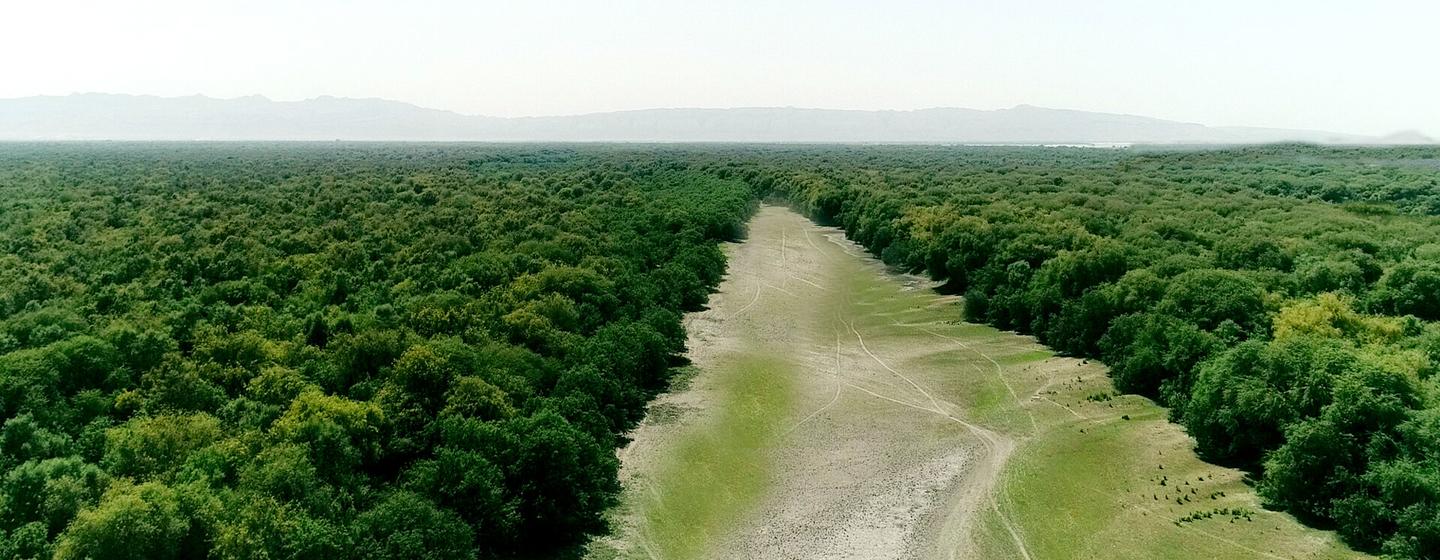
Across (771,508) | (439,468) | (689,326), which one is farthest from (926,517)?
(689,326)

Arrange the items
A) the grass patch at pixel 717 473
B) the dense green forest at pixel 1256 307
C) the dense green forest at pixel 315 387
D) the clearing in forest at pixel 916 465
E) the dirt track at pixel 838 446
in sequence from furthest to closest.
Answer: the grass patch at pixel 717 473 → the dirt track at pixel 838 446 → the clearing in forest at pixel 916 465 → the dense green forest at pixel 1256 307 → the dense green forest at pixel 315 387

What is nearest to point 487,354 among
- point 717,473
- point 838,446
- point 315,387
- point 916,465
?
point 315,387

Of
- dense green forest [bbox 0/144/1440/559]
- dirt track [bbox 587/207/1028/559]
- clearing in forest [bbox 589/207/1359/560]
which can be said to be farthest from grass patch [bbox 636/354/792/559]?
dense green forest [bbox 0/144/1440/559]

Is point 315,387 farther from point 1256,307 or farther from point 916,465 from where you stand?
point 1256,307

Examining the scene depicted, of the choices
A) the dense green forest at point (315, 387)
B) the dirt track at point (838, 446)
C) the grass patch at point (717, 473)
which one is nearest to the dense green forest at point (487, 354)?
the dense green forest at point (315, 387)

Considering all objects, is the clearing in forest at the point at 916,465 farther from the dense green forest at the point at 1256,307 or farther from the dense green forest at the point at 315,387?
the dense green forest at the point at 315,387

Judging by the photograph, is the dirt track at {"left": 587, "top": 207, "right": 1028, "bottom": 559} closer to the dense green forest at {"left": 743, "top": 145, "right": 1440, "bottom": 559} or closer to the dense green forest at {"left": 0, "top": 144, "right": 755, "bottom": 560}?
the dense green forest at {"left": 0, "top": 144, "right": 755, "bottom": 560}
